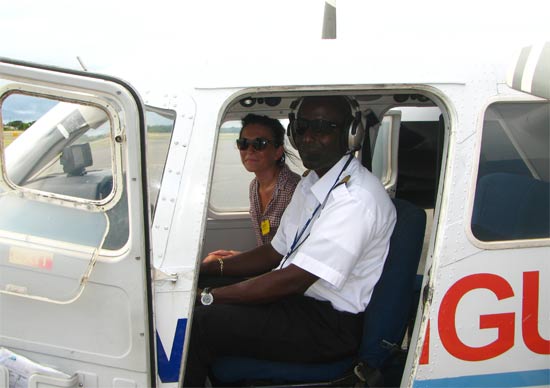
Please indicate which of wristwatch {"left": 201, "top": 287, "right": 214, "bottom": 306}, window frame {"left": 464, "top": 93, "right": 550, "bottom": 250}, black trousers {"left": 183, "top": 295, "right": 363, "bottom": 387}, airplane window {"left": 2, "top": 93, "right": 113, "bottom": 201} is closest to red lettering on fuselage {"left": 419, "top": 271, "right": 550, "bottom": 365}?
window frame {"left": 464, "top": 93, "right": 550, "bottom": 250}

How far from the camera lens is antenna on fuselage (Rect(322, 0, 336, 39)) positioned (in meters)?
2.68

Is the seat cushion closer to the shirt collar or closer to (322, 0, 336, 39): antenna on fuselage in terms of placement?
the shirt collar

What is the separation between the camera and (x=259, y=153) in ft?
11.1

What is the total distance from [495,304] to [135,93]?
1507mm

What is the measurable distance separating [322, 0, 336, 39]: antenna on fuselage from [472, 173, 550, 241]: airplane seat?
1.03 m

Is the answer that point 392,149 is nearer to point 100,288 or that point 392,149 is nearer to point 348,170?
point 348,170

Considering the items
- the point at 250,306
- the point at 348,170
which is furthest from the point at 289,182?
the point at 250,306

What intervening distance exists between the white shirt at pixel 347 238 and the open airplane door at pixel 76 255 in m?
0.70

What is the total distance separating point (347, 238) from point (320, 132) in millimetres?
560

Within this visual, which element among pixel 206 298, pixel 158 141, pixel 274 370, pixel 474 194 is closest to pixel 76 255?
pixel 158 141

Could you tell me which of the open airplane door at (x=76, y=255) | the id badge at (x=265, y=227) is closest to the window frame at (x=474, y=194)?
the open airplane door at (x=76, y=255)

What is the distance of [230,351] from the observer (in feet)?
8.00

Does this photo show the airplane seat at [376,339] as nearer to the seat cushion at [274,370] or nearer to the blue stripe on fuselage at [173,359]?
the seat cushion at [274,370]

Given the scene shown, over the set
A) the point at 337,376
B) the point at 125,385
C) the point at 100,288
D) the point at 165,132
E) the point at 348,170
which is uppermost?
the point at 165,132
